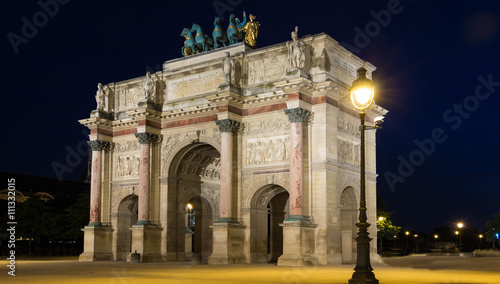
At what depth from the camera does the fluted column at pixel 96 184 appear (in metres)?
44.4

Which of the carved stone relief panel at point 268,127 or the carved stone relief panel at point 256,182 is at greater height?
the carved stone relief panel at point 268,127

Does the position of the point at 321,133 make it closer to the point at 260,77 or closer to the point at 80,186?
the point at 260,77

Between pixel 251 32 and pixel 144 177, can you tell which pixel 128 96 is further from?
pixel 251 32

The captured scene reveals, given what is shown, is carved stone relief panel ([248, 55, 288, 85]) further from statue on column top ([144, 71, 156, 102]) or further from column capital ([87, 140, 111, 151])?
column capital ([87, 140, 111, 151])

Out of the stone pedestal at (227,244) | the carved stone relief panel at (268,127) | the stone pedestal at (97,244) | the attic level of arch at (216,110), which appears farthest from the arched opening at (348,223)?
the stone pedestal at (97,244)

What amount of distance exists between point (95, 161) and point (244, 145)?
12.7 m

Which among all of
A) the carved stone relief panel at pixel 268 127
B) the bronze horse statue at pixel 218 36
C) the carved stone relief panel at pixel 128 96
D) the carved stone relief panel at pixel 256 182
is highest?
the bronze horse statue at pixel 218 36

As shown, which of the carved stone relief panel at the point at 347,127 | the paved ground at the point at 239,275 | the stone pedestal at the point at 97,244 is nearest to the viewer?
the paved ground at the point at 239,275

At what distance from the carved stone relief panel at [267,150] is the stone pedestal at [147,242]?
8.18 metres

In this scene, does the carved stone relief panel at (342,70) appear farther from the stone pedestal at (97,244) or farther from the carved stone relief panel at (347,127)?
the stone pedestal at (97,244)

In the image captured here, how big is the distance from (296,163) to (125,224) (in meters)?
16.7

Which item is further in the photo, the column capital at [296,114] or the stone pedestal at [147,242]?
the stone pedestal at [147,242]

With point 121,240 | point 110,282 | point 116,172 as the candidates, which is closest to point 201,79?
point 116,172

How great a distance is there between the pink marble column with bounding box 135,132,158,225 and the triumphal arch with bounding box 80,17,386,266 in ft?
0.22
